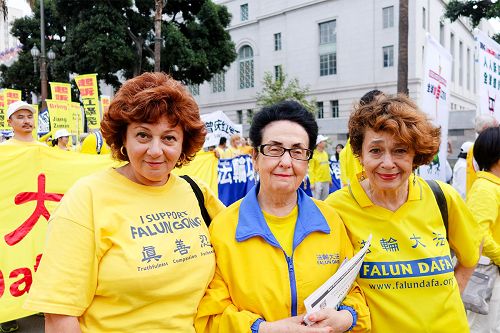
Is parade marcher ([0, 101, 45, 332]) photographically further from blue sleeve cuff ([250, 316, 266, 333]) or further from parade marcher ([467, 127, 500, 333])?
parade marcher ([467, 127, 500, 333])

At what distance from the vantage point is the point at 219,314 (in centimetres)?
189

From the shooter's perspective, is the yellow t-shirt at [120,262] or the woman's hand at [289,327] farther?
the woman's hand at [289,327]

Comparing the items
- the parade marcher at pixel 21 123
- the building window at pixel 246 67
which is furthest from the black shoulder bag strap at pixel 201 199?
the building window at pixel 246 67

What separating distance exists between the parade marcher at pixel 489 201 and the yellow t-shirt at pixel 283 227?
1350 mm

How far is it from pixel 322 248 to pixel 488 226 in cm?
141

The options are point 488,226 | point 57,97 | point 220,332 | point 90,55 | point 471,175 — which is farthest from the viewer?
point 90,55

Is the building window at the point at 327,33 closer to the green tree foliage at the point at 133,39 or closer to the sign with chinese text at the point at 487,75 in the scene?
the green tree foliage at the point at 133,39

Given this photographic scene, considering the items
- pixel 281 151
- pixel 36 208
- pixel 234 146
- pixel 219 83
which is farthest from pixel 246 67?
pixel 281 151

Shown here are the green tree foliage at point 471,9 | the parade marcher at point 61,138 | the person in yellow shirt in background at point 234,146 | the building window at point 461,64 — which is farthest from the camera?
the building window at point 461,64

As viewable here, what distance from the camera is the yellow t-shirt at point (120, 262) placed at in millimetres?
1618

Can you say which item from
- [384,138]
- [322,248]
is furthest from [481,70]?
[322,248]

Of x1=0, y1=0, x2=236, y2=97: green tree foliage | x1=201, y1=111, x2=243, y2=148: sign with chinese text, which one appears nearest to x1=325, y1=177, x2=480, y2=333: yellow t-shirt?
x1=201, y1=111, x2=243, y2=148: sign with chinese text

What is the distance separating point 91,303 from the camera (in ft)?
5.57

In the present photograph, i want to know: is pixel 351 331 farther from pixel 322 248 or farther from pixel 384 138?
pixel 384 138
